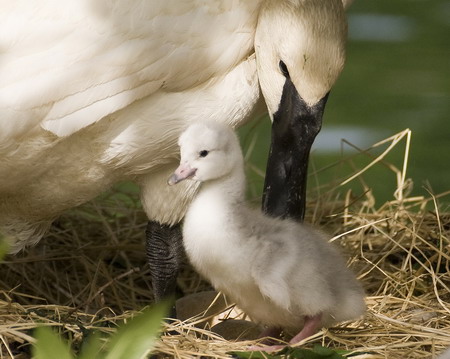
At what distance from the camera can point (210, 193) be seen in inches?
116

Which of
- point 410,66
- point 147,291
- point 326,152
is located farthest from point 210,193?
point 410,66

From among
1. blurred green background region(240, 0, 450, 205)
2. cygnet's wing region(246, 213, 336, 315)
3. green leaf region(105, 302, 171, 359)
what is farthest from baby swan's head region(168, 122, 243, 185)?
blurred green background region(240, 0, 450, 205)

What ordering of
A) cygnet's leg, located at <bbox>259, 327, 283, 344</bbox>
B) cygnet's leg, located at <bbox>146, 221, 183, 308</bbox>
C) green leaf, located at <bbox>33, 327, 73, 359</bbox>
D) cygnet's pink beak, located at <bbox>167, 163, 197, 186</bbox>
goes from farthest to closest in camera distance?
cygnet's leg, located at <bbox>146, 221, 183, 308</bbox>, cygnet's leg, located at <bbox>259, 327, 283, 344</bbox>, cygnet's pink beak, located at <bbox>167, 163, 197, 186</bbox>, green leaf, located at <bbox>33, 327, 73, 359</bbox>

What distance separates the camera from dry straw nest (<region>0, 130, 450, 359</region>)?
2.92 metres

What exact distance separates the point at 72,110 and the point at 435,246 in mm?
1473

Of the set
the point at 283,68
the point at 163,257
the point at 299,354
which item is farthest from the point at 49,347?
the point at 163,257

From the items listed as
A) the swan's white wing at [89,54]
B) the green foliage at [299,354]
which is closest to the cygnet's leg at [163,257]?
the swan's white wing at [89,54]

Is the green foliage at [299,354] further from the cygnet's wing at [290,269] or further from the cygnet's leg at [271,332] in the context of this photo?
the cygnet's leg at [271,332]

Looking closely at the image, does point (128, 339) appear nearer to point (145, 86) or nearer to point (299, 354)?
point (299, 354)

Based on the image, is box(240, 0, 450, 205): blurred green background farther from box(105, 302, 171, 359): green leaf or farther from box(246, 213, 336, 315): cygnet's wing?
box(105, 302, 171, 359): green leaf

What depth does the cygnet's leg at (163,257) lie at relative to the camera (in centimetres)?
368

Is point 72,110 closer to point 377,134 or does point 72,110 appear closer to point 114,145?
point 114,145

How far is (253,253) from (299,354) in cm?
28

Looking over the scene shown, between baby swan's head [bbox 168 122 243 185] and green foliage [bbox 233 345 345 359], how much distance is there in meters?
0.47
